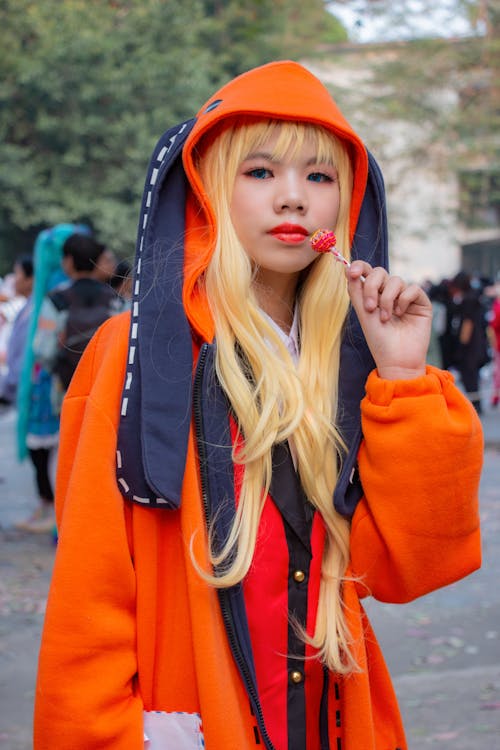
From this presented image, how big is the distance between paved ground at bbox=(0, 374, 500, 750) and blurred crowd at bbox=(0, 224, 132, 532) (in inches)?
26.1

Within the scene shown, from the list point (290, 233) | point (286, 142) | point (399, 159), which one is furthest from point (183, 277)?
point (399, 159)

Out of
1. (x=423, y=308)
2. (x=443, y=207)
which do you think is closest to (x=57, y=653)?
(x=423, y=308)

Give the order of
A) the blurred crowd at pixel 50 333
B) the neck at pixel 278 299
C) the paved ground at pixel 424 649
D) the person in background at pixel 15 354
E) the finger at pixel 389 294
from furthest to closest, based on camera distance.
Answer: the person in background at pixel 15 354, the blurred crowd at pixel 50 333, the paved ground at pixel 424 649, the neck at pixel 278 299, the finger at pixel 389 294

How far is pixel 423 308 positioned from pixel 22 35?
60.8 ft

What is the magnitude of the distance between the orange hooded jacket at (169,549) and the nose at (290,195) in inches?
5.2

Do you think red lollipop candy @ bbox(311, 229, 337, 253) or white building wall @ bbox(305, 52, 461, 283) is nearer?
red lollipop candy @ bbox(311, 229, 337, 253)

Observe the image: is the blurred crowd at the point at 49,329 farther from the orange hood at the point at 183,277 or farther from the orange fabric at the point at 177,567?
the orange fabric at the point at 177,567

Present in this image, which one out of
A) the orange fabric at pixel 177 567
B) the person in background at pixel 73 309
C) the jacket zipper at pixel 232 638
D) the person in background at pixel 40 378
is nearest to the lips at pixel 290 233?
the orange fabric at pixel 177 567

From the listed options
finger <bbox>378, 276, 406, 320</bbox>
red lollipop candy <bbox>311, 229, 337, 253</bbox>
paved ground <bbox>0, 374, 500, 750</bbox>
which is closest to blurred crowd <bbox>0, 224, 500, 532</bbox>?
paved ground <bbox>0, 374, 500, 750</bbox>

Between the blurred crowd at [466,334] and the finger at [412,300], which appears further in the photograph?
the blurred crowd at [466,334]

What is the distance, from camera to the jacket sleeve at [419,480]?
1.73 metres

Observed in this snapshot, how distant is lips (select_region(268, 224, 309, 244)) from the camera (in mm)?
1892

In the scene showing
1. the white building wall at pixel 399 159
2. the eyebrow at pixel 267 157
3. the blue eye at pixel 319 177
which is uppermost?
the white building wall at pixel 399 159

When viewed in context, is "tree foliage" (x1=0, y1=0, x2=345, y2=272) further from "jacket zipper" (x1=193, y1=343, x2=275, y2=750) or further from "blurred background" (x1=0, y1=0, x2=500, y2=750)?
"jacket zipper" (x1=193, y1=343, x2=275, y2=750)
